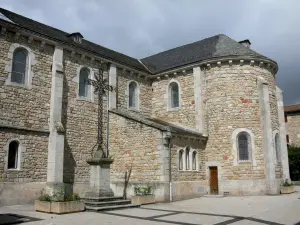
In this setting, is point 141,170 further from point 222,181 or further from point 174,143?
point 222,181

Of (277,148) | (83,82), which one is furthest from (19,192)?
(277,148)

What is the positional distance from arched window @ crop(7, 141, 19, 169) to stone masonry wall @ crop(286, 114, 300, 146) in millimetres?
36161

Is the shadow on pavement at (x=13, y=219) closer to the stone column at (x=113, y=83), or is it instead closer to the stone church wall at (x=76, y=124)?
the stone church wall at (x=76, y=124)

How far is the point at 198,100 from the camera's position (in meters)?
21.3

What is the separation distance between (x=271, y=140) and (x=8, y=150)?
15.2 metres

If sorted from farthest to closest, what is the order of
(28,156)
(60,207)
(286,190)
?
(286,190), (28,156), (60,207)

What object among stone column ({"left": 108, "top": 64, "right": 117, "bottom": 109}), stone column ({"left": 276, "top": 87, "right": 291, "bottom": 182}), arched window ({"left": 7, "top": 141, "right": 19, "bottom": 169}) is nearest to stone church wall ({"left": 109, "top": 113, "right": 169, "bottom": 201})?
stone column ({"left": 108, "top": 64, "right": 117, "bottom": 109})

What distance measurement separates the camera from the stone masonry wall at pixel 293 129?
40781mm

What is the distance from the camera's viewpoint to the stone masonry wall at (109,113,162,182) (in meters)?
17.2

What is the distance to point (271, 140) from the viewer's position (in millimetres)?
19516

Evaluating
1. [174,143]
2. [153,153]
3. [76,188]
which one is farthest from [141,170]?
[76,188]

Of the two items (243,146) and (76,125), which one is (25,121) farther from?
(243,146)

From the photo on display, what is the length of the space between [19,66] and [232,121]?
42.9 feet

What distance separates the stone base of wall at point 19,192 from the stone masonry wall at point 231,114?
1059 centimetres
